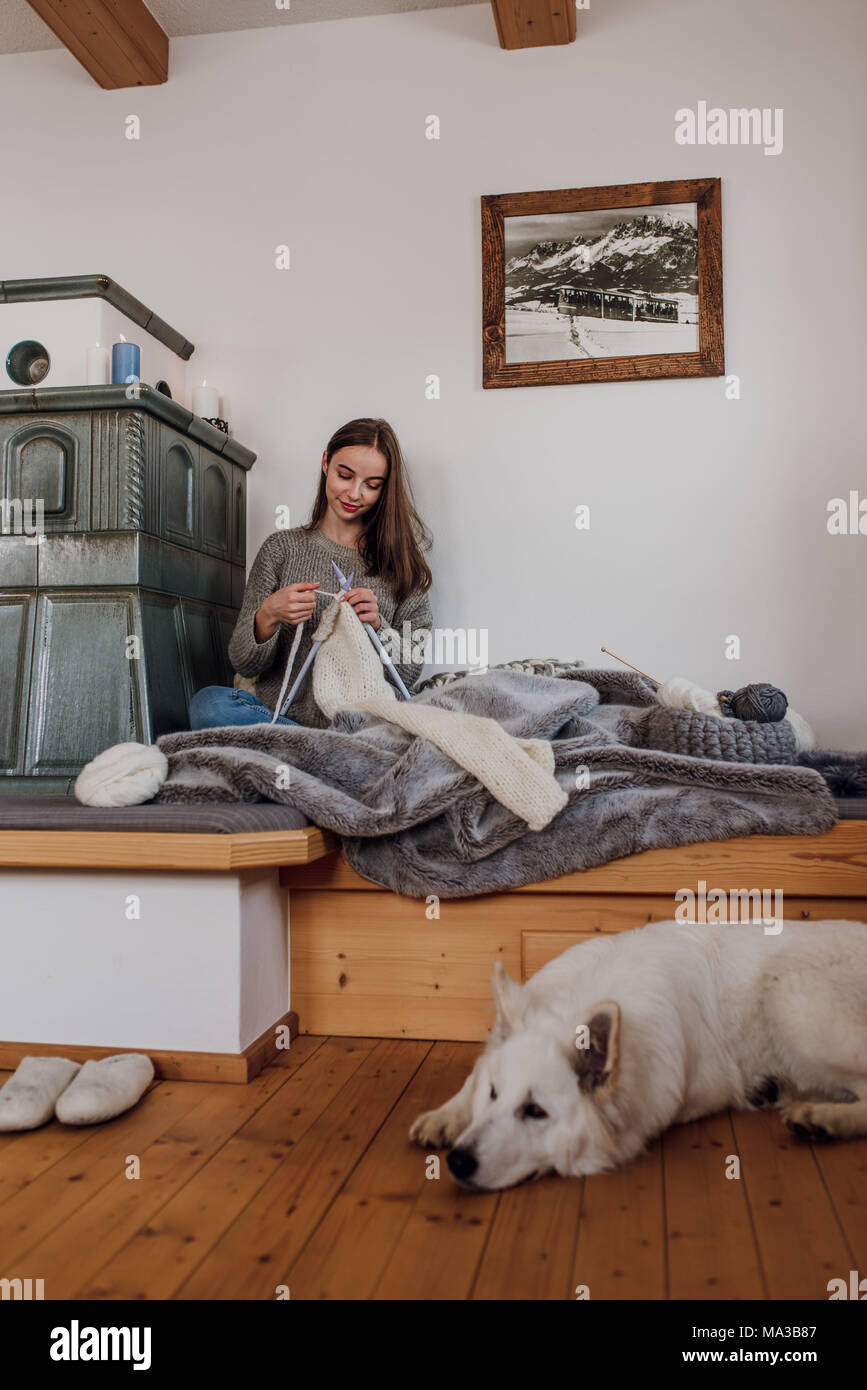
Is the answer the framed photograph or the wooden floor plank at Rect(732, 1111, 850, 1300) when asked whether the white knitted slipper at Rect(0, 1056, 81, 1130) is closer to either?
the wooden floor plank at Rect(732, 1111, 850, 1300)

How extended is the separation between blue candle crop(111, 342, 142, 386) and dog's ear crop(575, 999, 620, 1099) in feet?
6.55

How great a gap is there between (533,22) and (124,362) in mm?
1461

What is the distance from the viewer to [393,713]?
178 cm

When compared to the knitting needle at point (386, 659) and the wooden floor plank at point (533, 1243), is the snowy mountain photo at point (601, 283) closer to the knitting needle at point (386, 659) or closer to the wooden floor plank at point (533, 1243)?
the knitting needle at point (386, 659)

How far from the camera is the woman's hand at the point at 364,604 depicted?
93.7 inches

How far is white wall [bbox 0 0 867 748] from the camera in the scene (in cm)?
271

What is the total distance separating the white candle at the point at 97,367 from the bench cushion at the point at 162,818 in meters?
1.27

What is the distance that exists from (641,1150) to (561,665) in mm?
1343

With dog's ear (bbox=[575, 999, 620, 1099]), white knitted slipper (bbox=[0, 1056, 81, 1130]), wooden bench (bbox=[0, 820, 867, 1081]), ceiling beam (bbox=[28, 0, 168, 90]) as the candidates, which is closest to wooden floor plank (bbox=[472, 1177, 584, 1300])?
dog's ear (bbox=[575, 999, 620, 1099])

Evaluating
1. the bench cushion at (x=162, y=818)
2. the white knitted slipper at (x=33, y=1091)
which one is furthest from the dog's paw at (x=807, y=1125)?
the white knitted slipper at (x=33, y=1091)

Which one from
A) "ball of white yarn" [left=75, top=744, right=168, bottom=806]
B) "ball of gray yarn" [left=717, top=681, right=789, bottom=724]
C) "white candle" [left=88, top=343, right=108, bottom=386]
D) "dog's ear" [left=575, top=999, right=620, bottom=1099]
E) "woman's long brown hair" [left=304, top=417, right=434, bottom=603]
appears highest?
"white candle" [left=88, top=343, right=108, bottom=386]

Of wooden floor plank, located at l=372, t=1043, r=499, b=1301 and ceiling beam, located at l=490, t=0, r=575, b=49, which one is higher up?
ceiling beam, located at l=490, t=0, r=575, b=49

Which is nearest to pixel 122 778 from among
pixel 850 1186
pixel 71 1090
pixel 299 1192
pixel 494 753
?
pixel 71 1090
